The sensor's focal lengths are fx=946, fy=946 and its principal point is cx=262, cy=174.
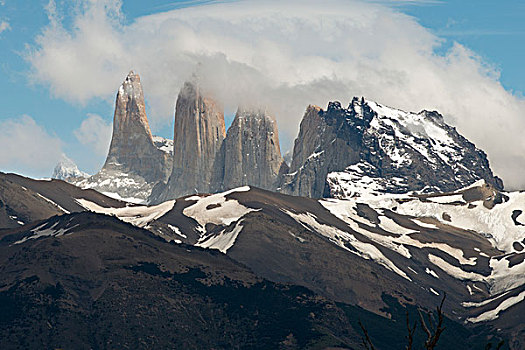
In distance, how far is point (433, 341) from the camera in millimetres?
29281

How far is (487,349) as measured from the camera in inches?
1176

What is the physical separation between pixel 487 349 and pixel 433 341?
193 centimetres
